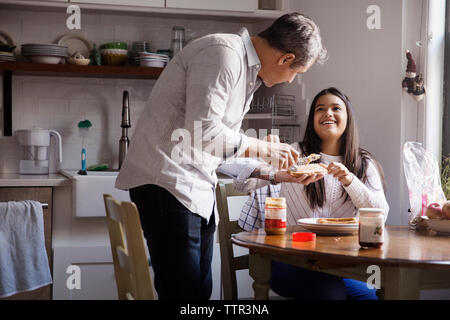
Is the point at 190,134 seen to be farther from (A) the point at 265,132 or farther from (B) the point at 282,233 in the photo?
(A) the point at 265,132

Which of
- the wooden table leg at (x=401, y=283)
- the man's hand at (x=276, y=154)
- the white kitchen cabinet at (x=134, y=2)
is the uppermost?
the white kitchen cabinet at (x=134, y=2)

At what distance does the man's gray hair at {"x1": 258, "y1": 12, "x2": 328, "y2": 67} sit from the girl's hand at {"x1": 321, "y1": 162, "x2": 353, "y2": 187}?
1.85 ft

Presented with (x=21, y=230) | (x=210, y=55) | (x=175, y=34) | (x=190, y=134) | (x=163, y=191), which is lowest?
(x=21, y=230)

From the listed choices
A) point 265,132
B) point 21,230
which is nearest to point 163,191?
point 21,230

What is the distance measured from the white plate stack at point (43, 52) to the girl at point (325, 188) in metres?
1.57

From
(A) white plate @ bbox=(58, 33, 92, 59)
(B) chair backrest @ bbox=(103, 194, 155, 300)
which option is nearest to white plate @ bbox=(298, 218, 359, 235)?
(B) chair backrest @ bbox=(103, 194, 155, 300)

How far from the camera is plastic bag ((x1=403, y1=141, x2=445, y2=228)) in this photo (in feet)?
7.14

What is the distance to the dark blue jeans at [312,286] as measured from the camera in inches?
81.0

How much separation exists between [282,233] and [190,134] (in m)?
0.53

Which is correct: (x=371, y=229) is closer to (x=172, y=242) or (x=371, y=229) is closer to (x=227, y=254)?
(x=172, y=242)

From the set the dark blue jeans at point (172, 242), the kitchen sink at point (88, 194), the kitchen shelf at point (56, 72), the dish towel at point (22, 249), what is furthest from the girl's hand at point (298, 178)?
the kitchen shelf at point (56, 72)

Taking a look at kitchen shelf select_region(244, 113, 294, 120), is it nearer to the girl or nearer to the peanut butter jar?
the girl

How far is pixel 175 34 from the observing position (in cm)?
370

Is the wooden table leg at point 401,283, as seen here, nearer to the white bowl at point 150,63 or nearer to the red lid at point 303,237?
the red lid at point 303,237
